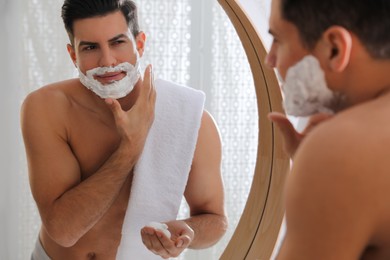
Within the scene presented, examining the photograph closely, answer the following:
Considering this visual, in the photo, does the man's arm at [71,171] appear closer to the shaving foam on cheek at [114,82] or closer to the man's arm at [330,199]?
the shaving foam on cheek at [114,82]

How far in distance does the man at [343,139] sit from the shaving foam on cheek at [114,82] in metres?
0.42

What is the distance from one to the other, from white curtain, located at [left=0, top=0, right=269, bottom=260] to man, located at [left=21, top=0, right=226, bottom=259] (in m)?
0.52

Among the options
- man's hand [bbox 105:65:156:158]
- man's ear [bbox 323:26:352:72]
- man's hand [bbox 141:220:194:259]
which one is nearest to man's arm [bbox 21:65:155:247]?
man's hand [bbox 105:65:156:158]

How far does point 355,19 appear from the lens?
0.38 metres

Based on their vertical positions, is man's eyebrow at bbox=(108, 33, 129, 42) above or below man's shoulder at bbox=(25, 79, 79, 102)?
above

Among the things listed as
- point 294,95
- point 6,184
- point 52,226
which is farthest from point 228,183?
point 294,95

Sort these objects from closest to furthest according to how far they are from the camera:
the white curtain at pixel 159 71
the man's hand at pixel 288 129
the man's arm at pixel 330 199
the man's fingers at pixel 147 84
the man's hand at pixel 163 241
→ the man's arm at pixel 330 199, the man's hand at pixel 288 129, the man's hand at pixel 163 241, the man's fingers at pixel 147 84, the white curtain at pixel 159 71

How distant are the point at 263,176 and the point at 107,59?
285 millimetres

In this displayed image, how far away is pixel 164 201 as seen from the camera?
872mm

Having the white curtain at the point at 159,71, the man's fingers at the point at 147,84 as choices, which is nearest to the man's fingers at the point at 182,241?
the man's fingers at the point at 147,84

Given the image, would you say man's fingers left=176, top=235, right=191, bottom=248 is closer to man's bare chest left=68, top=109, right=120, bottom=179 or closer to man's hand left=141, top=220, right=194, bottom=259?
man's hand left=141, top=220, right=194, bottom=259

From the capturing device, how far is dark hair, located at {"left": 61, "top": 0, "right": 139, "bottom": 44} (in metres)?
0.81

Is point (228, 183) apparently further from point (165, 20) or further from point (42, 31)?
point (42, 31)

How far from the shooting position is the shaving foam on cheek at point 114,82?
811 mm
